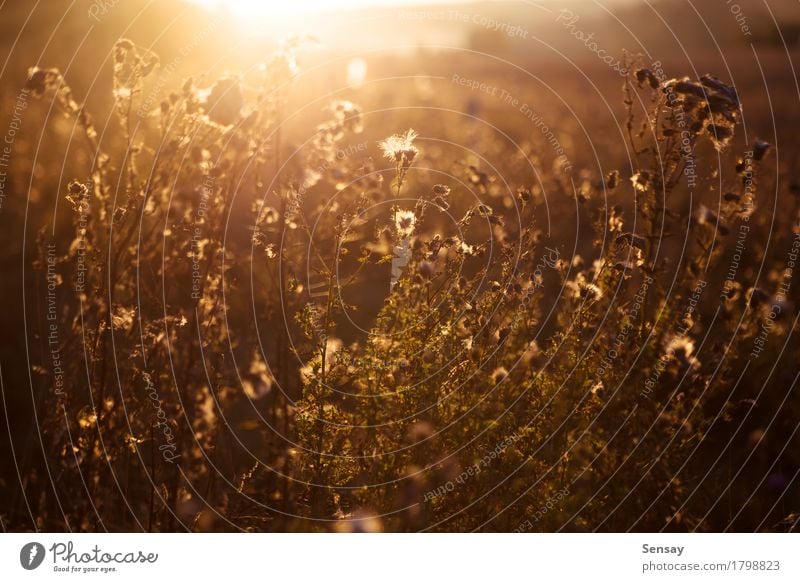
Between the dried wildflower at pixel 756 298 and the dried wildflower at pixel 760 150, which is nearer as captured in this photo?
the dried wildflower at pixel 760 150

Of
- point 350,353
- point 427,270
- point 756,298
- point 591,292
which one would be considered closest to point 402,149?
point 427,270

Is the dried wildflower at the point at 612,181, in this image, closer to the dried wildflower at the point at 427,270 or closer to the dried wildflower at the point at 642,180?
the dried wildflower at the point at 642,180

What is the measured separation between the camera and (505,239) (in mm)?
3555

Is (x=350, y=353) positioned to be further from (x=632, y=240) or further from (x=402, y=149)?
(x=632, y=240)

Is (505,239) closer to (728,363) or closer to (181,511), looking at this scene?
(728,363)

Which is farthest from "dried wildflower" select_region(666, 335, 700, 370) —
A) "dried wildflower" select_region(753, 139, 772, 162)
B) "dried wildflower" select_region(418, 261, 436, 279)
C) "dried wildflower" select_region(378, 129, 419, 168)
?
"dried wildflower" select_region(378, 129, 419, 168)

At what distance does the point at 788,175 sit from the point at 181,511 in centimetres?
379

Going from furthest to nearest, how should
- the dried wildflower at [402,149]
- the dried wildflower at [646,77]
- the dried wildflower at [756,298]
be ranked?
the dried wildflower at [756,298] < the dried wildflower at [402,149] < the dried wildflower at [646,77]

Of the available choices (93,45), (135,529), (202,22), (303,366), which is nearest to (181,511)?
(135,529)
